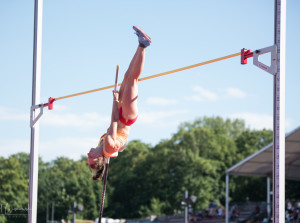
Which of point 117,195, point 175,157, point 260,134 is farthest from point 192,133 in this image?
point 117,195

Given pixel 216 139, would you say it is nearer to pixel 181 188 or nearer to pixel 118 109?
pixel 181 188

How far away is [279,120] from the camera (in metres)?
3.83

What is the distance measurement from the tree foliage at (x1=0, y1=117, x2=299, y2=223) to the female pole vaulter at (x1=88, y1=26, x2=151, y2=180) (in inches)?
1121

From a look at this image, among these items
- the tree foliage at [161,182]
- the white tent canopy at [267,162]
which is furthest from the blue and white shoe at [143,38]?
the tree foliage at [161,182]

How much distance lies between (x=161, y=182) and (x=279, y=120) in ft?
103

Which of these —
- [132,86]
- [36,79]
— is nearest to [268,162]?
[36,79]

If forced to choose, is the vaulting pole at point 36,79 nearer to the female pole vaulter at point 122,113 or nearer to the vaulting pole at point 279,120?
the female pole vaulter at point 122,113

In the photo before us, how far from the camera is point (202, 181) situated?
3312 centimetres

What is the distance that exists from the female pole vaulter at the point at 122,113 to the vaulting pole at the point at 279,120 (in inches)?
51.8

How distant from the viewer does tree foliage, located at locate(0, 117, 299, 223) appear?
3331 centimetres

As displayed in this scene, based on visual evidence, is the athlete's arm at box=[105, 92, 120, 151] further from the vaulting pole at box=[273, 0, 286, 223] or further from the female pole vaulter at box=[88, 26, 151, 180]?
the vaulting pole at box=[273, 0, 286, 223]

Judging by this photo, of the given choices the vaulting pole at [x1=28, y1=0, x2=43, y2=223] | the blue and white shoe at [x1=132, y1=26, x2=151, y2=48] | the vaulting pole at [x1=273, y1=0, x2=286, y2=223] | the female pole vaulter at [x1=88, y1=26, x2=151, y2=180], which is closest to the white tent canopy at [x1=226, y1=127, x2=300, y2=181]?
the vaulting pole at [x1=28, y1=0, x2=43, y2=223]

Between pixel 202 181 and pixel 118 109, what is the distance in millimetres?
29099

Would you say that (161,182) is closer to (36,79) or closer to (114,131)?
(36,79)
